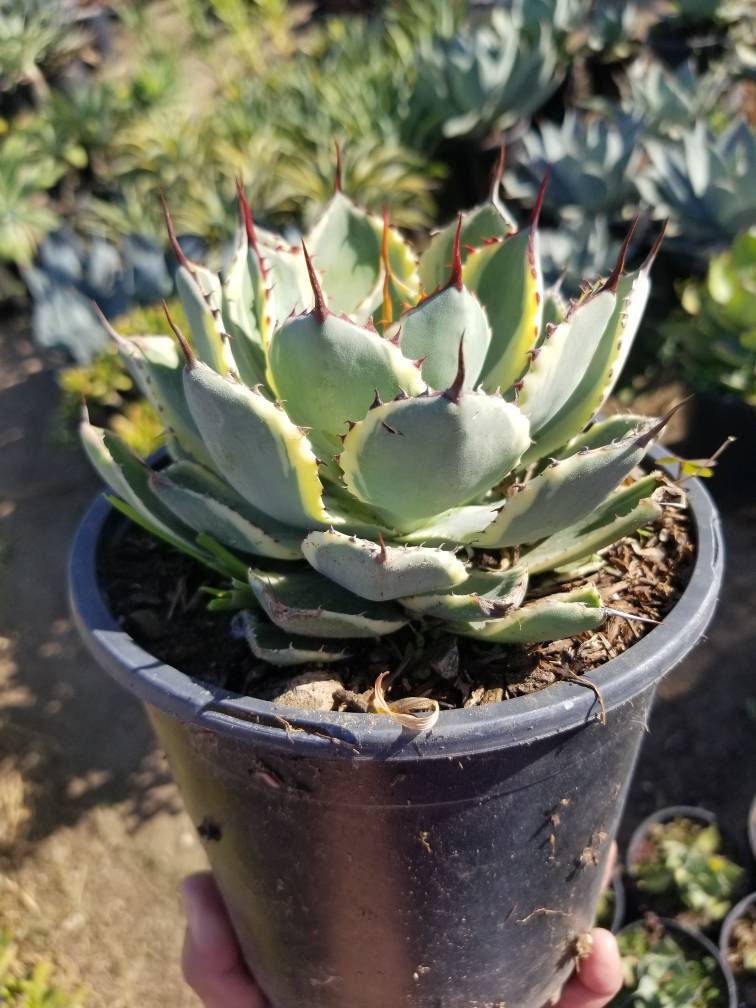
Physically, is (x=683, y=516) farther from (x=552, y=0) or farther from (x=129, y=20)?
(x=129, y=20)

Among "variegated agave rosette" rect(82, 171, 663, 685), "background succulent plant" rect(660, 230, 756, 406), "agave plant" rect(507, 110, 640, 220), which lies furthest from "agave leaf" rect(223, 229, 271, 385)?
"agave plant" rect(507, 110, 640, 220)

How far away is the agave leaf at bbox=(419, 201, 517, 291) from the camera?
0.86 m

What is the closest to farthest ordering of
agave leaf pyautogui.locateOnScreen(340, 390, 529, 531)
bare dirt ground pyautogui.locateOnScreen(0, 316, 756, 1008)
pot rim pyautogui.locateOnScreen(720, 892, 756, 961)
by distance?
agave leaf pyautogui.locateOnScreen(340, 390, 529, 531)
pot rim pyautogui.locateOnScreen(720, 892, 756, 961)
bare dirt ground pyautogui.locateOnScreen(0, 316, 756, 1008)

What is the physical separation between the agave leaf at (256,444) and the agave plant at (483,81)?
2.53m

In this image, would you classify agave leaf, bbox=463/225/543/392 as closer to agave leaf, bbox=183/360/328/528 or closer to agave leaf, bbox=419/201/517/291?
agave leaf, bbox=419/201/517/291

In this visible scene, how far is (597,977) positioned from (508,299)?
78 cm

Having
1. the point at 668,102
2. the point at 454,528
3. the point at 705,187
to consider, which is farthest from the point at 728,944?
the point at 668,102

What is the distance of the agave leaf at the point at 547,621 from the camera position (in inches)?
26.8

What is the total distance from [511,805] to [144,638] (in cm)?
36

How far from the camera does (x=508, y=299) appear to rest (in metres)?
0.78

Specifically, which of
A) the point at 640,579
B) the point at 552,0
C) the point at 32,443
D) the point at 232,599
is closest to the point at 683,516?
the point at 640,579

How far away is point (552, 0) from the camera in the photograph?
3.29 meters

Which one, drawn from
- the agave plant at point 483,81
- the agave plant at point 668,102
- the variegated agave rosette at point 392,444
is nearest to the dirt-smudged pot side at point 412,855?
the variegated agave rosette at point 392,444

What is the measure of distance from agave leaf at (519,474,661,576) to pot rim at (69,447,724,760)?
85 mm
